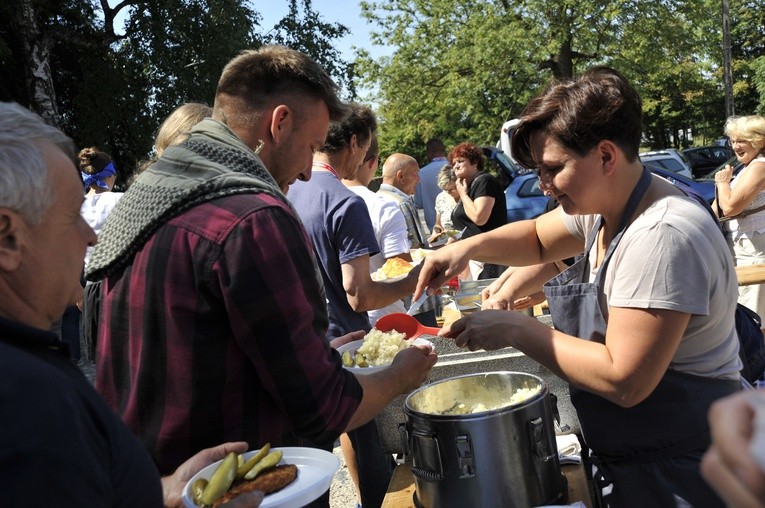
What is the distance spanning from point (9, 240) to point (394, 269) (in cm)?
242

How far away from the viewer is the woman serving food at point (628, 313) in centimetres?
168


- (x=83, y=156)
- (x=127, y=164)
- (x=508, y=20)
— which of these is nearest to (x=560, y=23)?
A: (x=508, y=20)

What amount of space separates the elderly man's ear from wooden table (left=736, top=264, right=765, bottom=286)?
14.2 feet

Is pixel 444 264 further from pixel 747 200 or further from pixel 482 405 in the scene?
pixel 747 200

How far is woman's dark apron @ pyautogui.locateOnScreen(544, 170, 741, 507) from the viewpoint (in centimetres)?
180

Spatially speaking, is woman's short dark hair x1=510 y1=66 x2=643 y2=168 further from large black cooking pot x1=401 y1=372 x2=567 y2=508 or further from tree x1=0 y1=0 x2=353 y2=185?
→ tree x1=0 y1=0 x2=353 y2=185

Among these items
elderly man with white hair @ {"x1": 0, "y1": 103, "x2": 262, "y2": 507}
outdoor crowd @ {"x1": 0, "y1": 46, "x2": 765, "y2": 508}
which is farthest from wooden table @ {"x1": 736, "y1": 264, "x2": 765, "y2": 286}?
elderly man with white hair @ {"x1": 0, "y1": 103, "x2": 262, "y2": 507}

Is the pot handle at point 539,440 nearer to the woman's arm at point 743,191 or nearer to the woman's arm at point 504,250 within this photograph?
the woman's arm at point 504,250

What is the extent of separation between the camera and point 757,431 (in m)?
0.45

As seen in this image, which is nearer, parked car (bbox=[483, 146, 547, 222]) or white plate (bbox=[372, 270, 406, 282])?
white plate (bbox=[372, 270, 406, 282])

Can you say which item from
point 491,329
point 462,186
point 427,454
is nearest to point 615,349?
point 491,329

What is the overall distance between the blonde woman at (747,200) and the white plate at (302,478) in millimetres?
4265

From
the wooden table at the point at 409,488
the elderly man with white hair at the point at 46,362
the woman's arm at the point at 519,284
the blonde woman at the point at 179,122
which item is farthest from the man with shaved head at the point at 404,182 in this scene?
the elderly man with white hair at the point at 46,362

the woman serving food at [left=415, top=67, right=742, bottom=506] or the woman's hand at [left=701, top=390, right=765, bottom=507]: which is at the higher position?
the woman's hand at [left=701, top=390, right=765, bottom=507]
